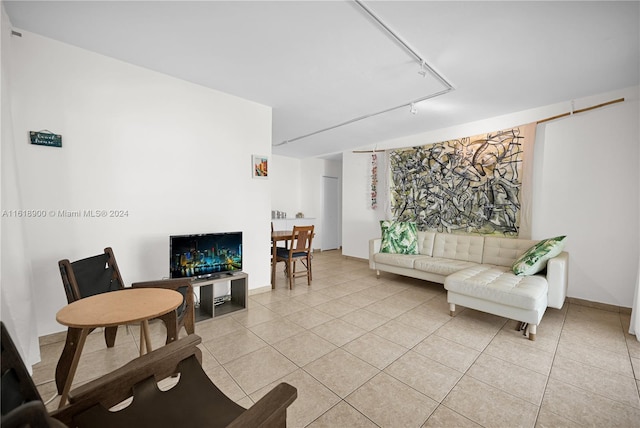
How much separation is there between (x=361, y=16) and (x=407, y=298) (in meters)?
3.21

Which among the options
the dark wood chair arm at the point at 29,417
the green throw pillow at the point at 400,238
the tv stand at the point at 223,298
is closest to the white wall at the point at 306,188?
the green throw pillow at the point at 400,238

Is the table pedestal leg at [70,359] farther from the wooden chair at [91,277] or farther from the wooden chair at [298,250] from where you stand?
the wooden chair at [298,250]

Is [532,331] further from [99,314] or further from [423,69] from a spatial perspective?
[99,314]

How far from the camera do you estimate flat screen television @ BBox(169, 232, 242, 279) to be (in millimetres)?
2750

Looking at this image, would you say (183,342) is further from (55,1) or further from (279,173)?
(279,173)

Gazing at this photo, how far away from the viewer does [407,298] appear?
11.8 feet

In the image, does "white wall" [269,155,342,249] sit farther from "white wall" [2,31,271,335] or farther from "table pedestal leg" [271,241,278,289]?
"white wall" [2,31,271,335]

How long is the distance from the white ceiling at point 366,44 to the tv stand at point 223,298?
2.24 meters

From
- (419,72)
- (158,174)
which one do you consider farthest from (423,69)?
(158,174)

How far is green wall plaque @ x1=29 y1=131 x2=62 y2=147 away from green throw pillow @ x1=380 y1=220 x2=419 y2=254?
14.1 ft

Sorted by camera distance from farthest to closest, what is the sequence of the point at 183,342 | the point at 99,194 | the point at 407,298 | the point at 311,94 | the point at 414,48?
the point at 407,298 < the point at 311,94 < the point at 99,194 < the point at 414,48 < the point at 183,342

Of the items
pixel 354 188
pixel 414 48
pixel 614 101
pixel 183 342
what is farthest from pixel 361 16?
pixel 354 188

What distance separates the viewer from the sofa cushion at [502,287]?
2.49 meters

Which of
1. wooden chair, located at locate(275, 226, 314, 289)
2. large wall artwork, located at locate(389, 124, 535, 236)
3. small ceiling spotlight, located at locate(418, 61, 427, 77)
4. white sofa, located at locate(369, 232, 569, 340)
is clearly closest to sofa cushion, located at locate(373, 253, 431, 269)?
white sofa, located at locate(369, 232, 569, 340)
